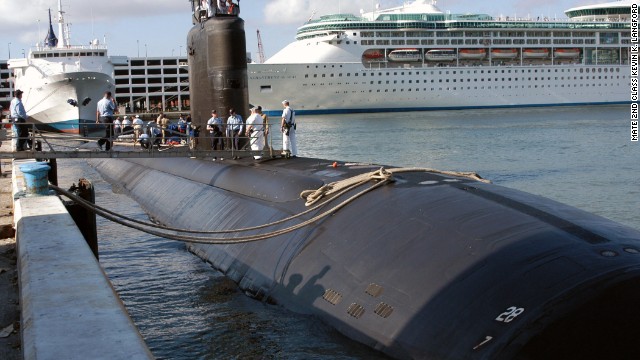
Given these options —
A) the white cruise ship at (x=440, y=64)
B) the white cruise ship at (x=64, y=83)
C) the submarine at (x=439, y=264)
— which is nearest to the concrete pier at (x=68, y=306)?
the submarine at (x=439, y=264)

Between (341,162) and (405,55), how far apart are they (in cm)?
6309

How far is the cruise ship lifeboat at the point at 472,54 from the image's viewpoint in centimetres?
7369

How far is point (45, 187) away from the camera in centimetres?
859

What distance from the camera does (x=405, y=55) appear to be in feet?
237

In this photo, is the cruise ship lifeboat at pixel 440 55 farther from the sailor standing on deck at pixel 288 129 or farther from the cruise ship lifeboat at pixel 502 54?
the sailor standing on deck at pixel 288 129

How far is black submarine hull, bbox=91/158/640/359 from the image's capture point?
14.7ft

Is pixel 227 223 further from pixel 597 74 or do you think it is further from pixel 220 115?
pixel 597 74

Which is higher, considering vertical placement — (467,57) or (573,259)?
(467,57)

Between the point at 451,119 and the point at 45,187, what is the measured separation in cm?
5218

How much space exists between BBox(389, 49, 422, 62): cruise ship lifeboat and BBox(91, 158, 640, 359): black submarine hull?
64.4m

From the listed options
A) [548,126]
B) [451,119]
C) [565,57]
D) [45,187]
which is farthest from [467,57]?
[45,187]

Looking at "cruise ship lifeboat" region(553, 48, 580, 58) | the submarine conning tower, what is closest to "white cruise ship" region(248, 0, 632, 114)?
"cruise ship lifeboat" region(553, 48, 580, 58)

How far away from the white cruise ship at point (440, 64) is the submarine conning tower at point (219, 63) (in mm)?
54026

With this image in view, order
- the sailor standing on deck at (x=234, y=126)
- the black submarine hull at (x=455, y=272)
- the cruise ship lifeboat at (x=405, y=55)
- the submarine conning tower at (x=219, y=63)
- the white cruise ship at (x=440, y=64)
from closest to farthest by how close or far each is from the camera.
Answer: the black submarine hull at (x=455, y=272), the sailor standing on deck at (x=234, y=126), the submarine conning tower at (x=219, y=63), the white cruise ship at (x=440, y=64), the cruise ship lifeboat at (x=405, y=55)
